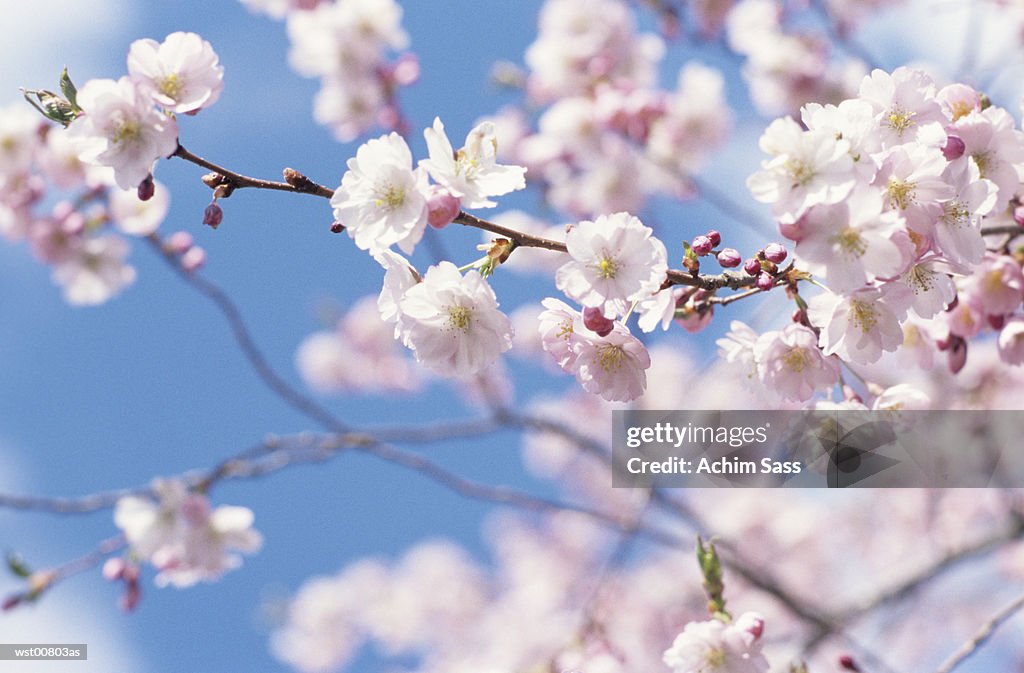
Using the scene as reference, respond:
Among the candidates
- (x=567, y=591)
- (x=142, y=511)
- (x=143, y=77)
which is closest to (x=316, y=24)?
(x=142, y=511)

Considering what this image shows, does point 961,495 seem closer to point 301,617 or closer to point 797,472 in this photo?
point 797,472

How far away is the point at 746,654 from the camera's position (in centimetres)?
171

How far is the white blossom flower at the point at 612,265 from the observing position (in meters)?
1.47

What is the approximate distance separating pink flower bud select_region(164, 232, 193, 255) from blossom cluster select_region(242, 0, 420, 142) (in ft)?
4.75

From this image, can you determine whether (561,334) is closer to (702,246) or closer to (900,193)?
(702,246)

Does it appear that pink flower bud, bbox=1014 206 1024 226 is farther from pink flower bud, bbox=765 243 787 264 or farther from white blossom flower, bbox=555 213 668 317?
white blossom flower, bbox=555 213 668 317

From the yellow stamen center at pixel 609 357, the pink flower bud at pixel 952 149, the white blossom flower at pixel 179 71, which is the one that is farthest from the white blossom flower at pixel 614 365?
the white blossom flower at pixel 179 71

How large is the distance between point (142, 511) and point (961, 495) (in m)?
5.90

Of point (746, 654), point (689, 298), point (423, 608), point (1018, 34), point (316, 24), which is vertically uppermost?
point (316, 24)

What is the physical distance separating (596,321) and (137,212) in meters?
2.64

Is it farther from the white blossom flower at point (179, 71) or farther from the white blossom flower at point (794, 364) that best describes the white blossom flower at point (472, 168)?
the white blossom flower at point (794, 364)

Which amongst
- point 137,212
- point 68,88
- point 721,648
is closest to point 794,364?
point 721,648

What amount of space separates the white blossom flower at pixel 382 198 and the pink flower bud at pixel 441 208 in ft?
0.04

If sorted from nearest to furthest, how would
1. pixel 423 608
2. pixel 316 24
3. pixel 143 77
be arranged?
pixel 143 77
pixel 316 24
pixel 423 608
